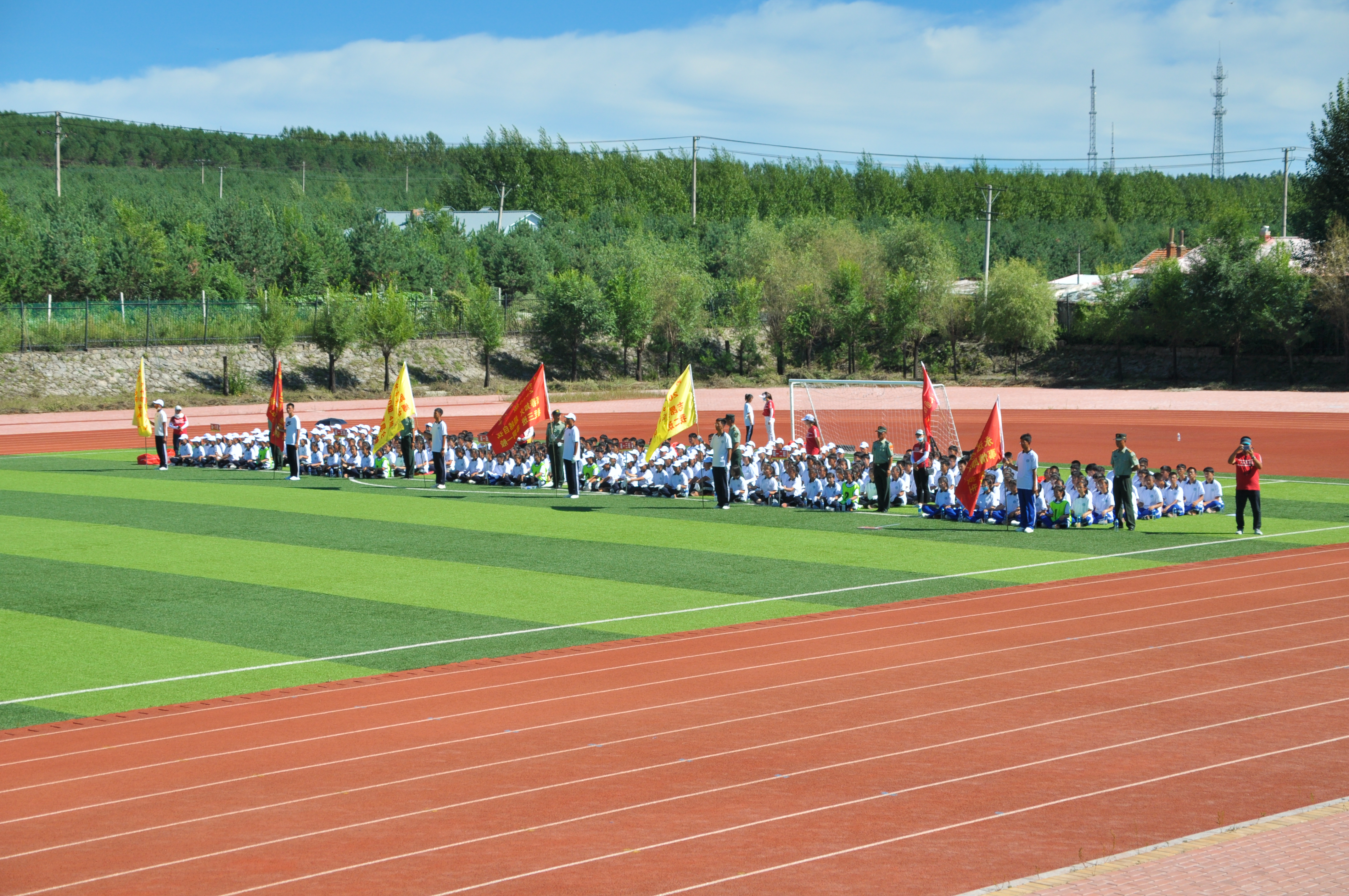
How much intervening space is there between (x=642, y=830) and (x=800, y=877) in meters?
1.17

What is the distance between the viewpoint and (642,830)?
7.72 meters

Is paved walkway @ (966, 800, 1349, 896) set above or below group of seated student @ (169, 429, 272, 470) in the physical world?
below

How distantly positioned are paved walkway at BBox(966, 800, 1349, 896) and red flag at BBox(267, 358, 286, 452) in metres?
26.4

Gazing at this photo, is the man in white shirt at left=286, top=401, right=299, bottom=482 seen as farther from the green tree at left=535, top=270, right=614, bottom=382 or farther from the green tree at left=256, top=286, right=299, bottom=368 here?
the green tree at left=535, top=270, right=614, bottom=382

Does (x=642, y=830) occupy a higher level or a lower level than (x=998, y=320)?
lower

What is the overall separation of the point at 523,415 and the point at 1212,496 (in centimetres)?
1296

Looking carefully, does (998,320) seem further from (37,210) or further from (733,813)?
(733,813)

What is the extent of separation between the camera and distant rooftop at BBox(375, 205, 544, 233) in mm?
105438

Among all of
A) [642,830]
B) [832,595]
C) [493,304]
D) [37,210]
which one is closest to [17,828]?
[642,830]

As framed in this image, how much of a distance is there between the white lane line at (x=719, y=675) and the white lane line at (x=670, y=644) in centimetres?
65

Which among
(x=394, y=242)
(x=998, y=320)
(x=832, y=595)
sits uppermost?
(x=394, y=242)

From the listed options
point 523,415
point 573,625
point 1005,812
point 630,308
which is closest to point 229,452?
point 523,415

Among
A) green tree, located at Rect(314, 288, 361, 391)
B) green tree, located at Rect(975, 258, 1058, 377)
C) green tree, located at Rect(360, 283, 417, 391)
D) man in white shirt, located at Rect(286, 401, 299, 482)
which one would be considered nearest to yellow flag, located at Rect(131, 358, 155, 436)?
man in white shirt, located at Rect(286, 401, 299, 482)

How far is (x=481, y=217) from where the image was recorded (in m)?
113
